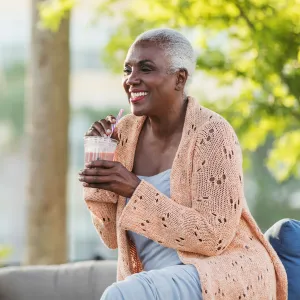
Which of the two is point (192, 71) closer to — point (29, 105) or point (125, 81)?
point (125, 81)

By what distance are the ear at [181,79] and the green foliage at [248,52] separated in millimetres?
2034

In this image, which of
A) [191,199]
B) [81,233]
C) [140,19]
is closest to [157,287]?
[191,199]

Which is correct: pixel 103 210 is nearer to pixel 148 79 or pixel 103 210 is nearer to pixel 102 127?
pixel 102 127

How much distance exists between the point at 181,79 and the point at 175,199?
494 mm

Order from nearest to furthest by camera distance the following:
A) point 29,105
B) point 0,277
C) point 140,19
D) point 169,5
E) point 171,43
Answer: point 171,43
point 0,277
point 169,5
point 140,19
point 29,105

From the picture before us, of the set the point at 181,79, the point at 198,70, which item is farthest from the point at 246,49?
the point at 181,79

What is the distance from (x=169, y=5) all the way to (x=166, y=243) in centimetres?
294

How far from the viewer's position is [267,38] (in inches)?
208

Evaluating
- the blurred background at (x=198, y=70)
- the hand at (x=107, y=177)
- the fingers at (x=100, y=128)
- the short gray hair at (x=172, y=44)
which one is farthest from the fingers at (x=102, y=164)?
the blurred background at (x=198, y=70)

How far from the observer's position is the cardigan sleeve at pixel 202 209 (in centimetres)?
309

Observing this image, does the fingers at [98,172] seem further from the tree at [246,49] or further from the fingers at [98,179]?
the tree at [246,49]

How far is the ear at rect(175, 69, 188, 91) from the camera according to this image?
3.34 m

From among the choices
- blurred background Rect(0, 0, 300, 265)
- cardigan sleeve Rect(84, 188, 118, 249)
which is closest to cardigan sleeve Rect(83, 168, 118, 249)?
cardigan sleeve Rect(84, 188, 118, 249)

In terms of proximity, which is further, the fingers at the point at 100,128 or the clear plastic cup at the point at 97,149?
the fingers at the point at 100,128
